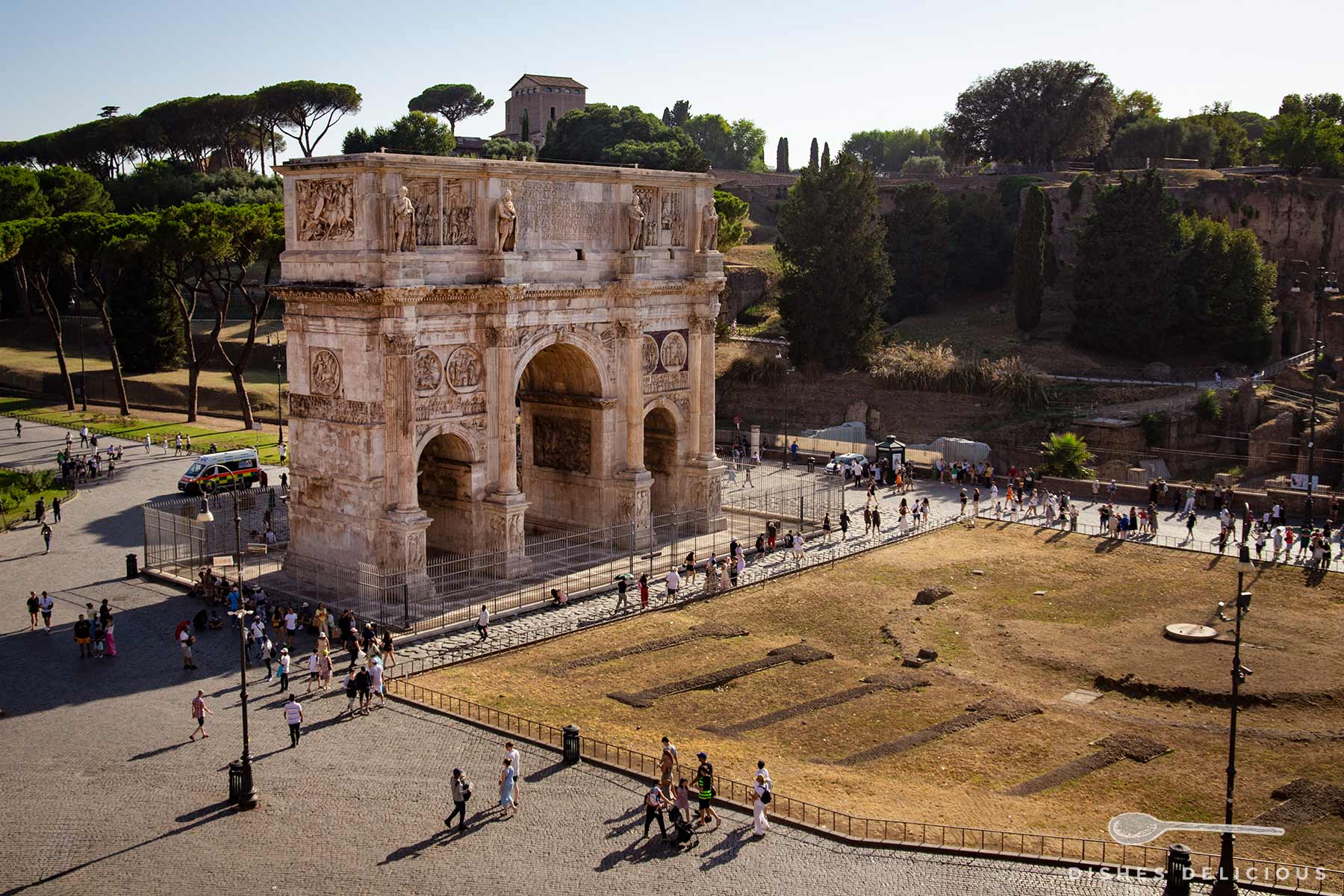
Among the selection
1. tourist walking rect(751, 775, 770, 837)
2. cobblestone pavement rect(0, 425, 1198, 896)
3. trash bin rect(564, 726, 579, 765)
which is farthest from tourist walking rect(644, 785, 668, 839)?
trash bin rect(564, 726, 579, 765)

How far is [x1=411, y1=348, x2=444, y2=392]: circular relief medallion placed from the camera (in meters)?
35.6

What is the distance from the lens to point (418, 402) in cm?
3562

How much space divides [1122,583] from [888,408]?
1017 inches

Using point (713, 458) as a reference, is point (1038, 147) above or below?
above

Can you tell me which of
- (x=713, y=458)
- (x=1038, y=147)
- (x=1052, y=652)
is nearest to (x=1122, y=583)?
(x=1052, y=652)

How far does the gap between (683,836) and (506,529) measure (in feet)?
54.6

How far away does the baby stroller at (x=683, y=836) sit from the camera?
21.9m

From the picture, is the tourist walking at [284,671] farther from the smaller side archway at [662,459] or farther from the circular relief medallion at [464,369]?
the smaller side archway at [662,459]

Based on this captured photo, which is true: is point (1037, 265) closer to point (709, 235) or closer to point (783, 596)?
point (709, 235)

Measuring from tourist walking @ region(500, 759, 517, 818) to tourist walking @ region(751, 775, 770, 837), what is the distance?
163 inches

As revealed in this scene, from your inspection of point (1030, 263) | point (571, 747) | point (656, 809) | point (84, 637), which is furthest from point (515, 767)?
point (1030, 263)

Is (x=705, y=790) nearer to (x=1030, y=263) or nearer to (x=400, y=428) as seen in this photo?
(x=400, y=428)

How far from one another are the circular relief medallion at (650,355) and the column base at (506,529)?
6.79m

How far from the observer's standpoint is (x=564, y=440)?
139ft
